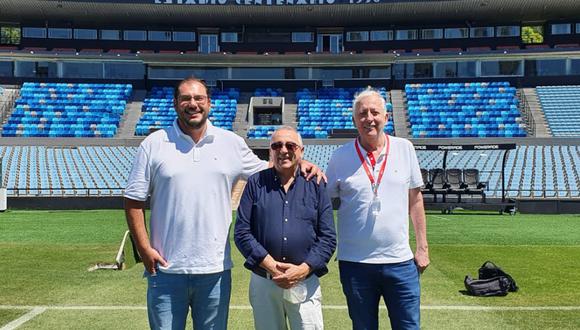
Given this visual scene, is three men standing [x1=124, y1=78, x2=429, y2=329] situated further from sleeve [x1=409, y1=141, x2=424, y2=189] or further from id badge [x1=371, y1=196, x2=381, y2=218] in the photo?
sleeve [x1=409, y1=141, x2=424, y2=189]

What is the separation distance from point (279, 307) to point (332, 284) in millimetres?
5137

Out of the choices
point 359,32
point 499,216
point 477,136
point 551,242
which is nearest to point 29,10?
point 359,32

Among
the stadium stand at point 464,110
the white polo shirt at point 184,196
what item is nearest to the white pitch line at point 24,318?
the white polo shirt at point 184,196

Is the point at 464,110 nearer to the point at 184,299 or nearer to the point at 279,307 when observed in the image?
the point at 279,307

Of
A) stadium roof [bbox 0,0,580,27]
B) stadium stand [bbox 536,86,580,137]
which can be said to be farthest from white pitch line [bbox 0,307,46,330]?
stadium roof [bbox 0,0,580,27]

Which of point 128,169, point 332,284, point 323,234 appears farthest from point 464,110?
point 323,234

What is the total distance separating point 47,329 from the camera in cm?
660

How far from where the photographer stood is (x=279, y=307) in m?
4.30

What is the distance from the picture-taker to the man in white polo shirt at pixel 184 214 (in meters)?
4.19

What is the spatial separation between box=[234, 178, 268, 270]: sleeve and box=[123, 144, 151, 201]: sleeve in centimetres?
68

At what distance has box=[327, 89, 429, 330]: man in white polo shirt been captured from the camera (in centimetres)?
438

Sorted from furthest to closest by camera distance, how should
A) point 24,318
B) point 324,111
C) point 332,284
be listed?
point 324,111, point 332,284, point 24,318

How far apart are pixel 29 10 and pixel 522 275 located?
46605mm

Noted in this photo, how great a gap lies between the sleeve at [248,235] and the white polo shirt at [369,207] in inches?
23.6
